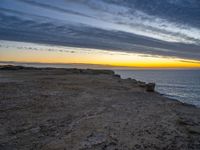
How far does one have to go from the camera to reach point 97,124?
1206 centimetres

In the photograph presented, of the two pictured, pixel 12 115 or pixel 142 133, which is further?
pixel 12 115

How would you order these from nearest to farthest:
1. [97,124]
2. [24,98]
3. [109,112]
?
[97,124]
[109,112]
[24,98]

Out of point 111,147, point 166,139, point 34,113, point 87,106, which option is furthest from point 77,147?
point 87,106

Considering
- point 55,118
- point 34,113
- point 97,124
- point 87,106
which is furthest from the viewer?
point 87,106

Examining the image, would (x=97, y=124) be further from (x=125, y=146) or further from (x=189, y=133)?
(x=189, y=133)

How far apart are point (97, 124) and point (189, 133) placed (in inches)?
174

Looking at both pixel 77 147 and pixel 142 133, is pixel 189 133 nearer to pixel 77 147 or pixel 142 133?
pixel 142 133

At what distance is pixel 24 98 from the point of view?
17812 millimetres

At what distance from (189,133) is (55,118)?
6614 mm

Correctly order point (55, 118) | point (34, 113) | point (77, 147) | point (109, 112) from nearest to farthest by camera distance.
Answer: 1. point (77, 147)
2. point (55, 118)
3. point (34, 113)
4. point (109, 112)

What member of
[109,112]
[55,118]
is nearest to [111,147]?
[55,118]

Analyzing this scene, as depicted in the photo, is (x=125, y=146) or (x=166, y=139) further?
(x=166, y=139)

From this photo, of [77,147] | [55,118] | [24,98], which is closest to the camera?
[77,147]

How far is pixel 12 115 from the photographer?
13.1 metres
